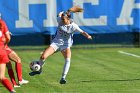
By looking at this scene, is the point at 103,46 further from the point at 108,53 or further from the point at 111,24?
the point at 108,53

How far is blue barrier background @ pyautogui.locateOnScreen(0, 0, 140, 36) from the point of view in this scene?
1078 inches

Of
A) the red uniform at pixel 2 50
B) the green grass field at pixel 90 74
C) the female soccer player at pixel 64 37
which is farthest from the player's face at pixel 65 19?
the red uniform at pixel 2 50

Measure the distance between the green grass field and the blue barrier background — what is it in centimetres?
207

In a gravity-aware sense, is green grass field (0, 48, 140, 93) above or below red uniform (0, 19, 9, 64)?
below

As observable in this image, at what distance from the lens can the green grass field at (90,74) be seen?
44.6 ft

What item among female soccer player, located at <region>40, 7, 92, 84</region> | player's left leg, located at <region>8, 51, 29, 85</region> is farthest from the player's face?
player's left leg, located at <region>8, 51, 29, 85</region>

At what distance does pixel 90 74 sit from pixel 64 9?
11245 mm

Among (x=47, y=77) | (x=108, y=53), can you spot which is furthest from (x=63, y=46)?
(x=108, y=53)

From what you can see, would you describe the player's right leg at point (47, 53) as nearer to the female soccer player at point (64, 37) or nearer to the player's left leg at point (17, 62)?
the female soccer player at point (64, 37)

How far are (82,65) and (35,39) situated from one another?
32.8 ft

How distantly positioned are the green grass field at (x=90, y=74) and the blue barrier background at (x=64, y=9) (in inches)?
81.4

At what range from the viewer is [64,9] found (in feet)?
91.2

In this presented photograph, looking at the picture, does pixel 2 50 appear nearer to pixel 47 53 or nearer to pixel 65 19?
pixel 47 53

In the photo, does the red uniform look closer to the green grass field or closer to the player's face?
the green grass field
